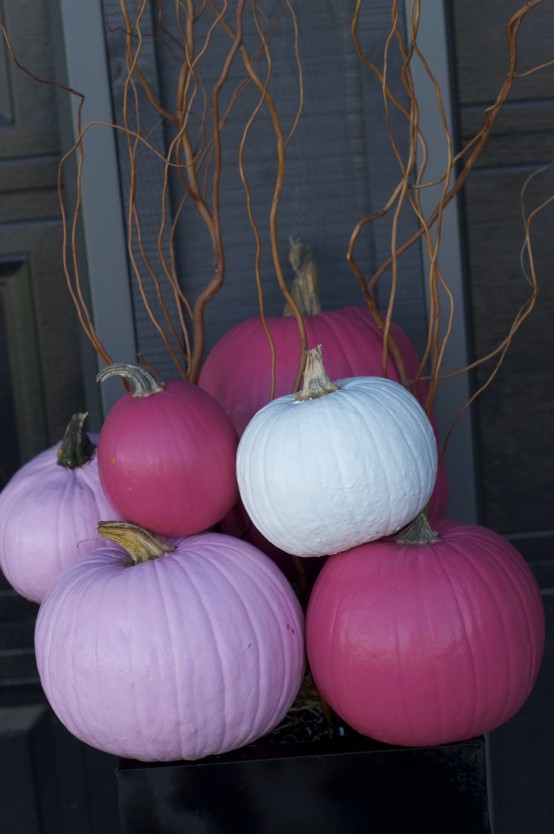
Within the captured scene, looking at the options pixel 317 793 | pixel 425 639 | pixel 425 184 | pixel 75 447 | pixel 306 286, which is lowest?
pixel 317 793

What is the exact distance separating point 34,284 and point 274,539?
32.5 inches

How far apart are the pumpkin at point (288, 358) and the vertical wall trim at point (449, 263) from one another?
0.28 m

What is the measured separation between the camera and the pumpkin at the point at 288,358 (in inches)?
42.4

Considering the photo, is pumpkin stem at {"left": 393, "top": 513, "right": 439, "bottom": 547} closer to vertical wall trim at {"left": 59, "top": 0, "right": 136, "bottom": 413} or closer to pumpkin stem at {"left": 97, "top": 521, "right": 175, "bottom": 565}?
pumpkin stem at {"left": 97, "top": 521, "right": 175, "bottom": 565}

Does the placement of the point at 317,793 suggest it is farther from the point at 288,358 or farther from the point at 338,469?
the point at 288,358

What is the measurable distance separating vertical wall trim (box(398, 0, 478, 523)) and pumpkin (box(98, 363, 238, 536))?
596 mm

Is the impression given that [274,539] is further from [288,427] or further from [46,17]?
[46,17]

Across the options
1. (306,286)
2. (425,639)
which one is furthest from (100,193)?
(425,639)

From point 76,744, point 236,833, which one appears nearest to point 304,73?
point 236,833

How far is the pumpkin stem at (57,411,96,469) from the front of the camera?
1.04 metres

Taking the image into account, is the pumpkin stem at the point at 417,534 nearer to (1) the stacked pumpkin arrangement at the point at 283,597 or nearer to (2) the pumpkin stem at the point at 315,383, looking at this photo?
(1) the stacked pumpkin arrangement at the point at 283,597

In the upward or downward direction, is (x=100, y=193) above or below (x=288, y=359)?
above

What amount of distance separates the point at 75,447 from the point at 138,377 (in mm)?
169

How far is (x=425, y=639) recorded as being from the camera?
32.9 inches
